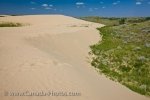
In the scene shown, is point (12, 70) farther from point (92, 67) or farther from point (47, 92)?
point (92, 67)

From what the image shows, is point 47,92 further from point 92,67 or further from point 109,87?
point 92,67

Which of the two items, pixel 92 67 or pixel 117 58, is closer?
pixel 92 67

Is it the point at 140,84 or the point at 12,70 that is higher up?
the point at 12,70

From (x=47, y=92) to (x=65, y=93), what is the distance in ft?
2.75

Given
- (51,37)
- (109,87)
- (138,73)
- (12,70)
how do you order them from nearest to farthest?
(12,70)
(109,87)
(138,73)
(51,37)

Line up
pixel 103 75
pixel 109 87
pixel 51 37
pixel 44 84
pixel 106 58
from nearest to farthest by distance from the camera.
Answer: pixel 44 84 → pixel 109 87 → pixel 103 75 → pixel 106 58 → pixel 51 37

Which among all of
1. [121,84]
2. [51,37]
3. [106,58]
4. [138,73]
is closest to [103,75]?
[121,84]

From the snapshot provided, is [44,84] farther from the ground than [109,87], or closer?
farther from the ground

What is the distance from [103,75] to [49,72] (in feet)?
16.7

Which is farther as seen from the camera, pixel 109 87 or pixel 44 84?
pixel 109 87

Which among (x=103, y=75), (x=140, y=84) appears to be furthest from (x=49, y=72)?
(x=140, y=84)

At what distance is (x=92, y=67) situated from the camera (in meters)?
17.4

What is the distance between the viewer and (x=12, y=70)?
11.8 metres

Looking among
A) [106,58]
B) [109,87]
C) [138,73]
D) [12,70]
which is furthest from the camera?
[106,58]
